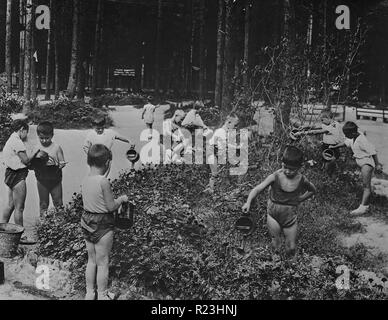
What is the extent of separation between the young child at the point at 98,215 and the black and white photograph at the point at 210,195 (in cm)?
1

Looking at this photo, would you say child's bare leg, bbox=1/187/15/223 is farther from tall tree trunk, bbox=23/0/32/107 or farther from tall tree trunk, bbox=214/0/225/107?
tall tree trunk, bbox=214/0/225/107

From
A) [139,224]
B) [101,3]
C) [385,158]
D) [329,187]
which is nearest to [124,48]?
[101,3]

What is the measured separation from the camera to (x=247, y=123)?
9.82 meters

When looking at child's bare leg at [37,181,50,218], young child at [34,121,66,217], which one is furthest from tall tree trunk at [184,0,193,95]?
child's bare leg at [37,181,50,218]

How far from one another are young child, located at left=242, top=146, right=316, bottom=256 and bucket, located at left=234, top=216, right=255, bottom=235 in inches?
11.0

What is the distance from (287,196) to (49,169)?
2946 millimetres

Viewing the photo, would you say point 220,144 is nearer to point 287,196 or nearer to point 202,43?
point 287,196

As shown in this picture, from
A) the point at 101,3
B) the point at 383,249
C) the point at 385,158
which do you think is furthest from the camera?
the point at 101,3

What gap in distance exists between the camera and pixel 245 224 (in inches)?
229

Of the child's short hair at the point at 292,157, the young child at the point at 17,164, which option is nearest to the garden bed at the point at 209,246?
the young child at the point at 17,164

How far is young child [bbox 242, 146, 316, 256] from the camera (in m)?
5.77

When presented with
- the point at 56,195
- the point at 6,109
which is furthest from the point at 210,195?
the point at 6,109
